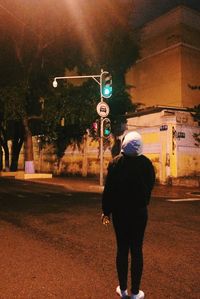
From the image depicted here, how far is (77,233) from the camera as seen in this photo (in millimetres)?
7863

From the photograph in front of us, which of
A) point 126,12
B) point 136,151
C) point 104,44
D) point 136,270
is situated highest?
point 126,12

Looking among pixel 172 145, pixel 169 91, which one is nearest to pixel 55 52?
pixel 169 91

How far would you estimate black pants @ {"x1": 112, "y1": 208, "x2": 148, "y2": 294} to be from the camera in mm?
4215

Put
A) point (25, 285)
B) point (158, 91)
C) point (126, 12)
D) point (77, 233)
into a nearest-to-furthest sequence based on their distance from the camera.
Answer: point (25, 285) → point (77, 233) → point (126, 12) → point (158, 91)

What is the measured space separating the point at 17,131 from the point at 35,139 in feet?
9.77

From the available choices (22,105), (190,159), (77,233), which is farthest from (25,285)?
(22,105)

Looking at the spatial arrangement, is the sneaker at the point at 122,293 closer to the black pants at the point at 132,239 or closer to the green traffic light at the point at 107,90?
the black pants at the point at 132,239

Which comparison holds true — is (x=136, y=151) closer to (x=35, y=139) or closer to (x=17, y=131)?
(x=17, y=131)

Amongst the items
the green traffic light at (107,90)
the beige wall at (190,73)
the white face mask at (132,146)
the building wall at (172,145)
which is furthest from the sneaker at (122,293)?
the beige wall at (190,73)

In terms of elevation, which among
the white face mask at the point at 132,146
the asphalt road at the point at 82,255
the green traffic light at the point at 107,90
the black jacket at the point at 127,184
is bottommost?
the asphalt road at the point at 82,255

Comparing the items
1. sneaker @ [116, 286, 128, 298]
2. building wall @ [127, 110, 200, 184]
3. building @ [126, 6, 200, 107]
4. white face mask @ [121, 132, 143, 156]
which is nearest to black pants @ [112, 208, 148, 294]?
sneaker @ [116, 286, 128, 298]

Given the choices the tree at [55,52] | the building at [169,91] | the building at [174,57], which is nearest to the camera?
the building at [169,91]

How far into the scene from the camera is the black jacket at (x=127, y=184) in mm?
4242

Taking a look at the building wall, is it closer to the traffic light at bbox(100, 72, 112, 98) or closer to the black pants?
the traffic light at bbox(100, 72, 112, 98)
